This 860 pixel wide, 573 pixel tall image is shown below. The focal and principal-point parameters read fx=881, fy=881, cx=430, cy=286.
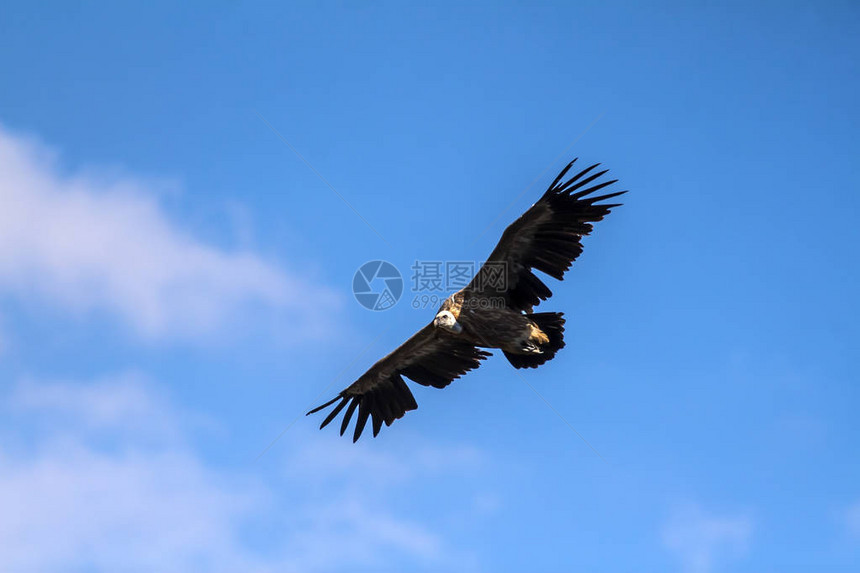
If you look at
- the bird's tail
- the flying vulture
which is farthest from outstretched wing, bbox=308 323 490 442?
the bird's tail

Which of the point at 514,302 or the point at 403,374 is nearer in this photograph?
the point at 514,302

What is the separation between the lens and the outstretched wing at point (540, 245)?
1188 cm

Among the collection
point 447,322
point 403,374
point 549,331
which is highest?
point 403,374

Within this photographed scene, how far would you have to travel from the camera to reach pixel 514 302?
12664 millimetres

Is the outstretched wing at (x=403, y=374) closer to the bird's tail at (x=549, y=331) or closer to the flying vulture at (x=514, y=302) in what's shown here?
the flying vulture at (x=514, y=302)

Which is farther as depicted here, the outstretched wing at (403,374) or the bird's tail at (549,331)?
the outstretched wing at (403,374)

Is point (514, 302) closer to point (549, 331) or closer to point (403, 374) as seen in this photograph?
point (549, 331)

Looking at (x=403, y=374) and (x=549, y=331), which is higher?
(x=403, y=374)

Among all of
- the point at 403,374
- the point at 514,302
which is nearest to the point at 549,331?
the point at 514,302

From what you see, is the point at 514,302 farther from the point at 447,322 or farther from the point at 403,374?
the point at 403,374

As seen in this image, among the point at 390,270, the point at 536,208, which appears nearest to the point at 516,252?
the point at 536,208

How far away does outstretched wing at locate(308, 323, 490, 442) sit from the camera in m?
13.3

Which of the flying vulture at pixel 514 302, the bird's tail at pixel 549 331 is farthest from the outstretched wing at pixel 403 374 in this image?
the bird's tail at pixel 549 331

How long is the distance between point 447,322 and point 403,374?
1.77m
